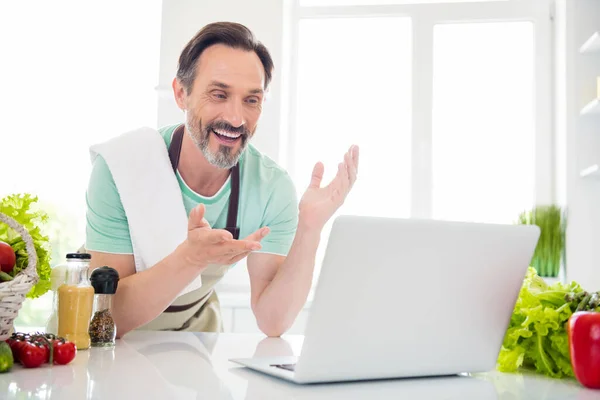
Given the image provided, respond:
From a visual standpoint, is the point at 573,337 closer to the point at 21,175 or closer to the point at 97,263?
the point at 97,263

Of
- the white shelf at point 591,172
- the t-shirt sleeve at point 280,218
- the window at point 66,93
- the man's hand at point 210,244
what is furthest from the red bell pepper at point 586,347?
the window at point 66,93

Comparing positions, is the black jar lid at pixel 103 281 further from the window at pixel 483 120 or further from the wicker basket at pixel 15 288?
the window at pixel 483 120

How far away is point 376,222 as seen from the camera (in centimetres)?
85

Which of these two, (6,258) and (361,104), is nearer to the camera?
(6,258)

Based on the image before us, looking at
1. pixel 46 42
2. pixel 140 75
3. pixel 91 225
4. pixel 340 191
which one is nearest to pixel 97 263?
pixel 91 225

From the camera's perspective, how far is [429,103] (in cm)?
360

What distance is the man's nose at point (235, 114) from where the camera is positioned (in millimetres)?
1666

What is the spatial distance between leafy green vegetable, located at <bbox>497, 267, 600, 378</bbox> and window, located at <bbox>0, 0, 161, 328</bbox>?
114 inches

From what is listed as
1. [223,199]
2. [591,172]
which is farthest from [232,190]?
[591,172]

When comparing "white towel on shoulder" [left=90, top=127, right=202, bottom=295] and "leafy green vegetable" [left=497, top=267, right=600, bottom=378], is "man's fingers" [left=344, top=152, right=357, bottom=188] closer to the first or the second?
"white towel on shoulder" [left=90, top=127, right=202, bottom=295]

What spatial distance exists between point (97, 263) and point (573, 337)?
3.39 ft

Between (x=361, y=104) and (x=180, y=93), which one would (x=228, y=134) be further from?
(x=361, y=104)

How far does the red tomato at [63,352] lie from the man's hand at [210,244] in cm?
33

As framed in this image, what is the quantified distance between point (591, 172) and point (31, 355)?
2.73m
